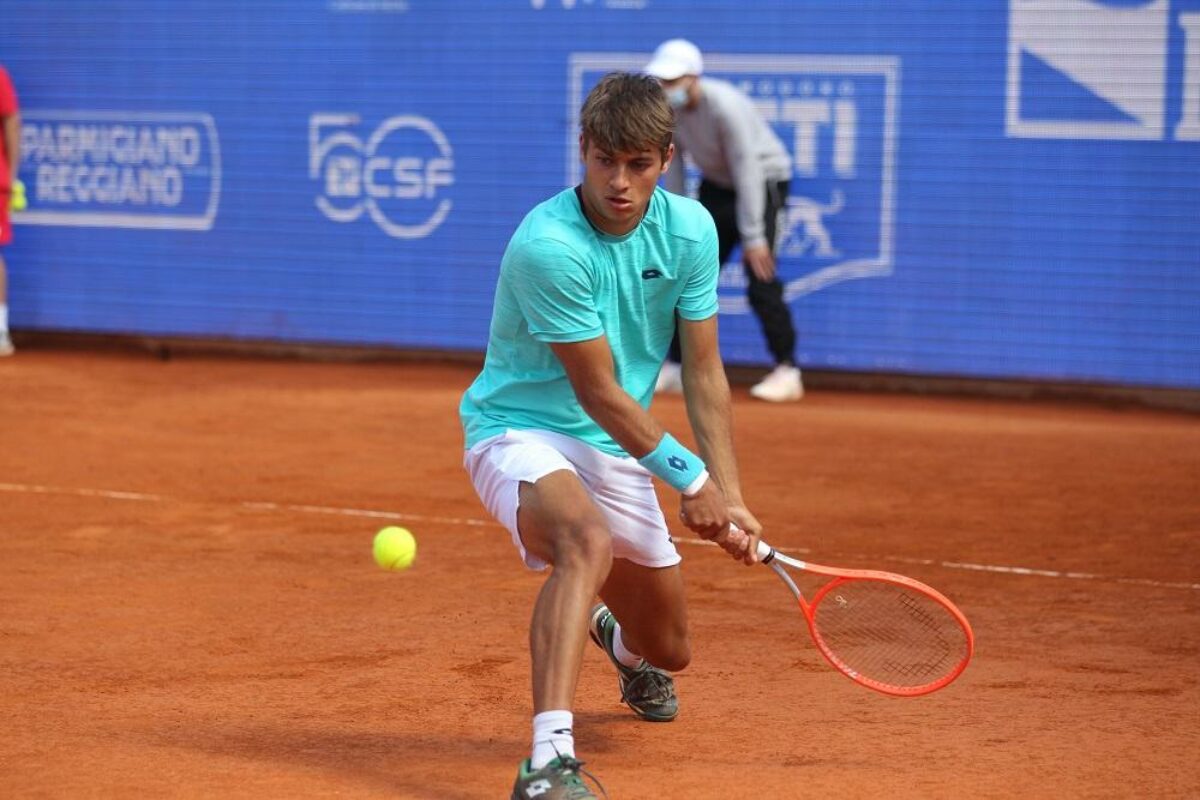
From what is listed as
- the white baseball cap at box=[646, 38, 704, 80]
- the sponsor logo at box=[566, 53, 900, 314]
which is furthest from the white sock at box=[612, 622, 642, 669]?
the sponsor logo at box=[566, 53, 900, 314]

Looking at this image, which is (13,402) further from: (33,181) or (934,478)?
(934,478)

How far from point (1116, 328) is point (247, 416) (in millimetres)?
4990

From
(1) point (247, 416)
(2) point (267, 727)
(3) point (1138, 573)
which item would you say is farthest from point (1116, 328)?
(2) point (267, 727)

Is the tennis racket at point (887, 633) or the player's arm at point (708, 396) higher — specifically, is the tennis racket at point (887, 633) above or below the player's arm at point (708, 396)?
below

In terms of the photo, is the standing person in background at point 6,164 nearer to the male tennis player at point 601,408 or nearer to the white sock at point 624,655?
the white sock at point 624,655

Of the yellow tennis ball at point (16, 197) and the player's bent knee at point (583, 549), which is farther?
the yellow tennis ball at point (16, 197)

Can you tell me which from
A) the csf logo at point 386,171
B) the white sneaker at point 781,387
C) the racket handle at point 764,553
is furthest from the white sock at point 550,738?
the csf logo at point 386,171

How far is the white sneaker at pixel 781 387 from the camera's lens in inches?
426

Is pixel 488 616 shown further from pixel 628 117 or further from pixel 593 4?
pixel 593 4

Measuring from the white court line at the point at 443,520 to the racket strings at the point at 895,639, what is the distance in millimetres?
1158

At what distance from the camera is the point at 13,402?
418 inches

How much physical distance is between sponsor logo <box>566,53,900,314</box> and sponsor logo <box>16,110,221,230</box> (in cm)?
374

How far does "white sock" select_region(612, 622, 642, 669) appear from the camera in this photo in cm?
478

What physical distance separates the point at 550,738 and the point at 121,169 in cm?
985
